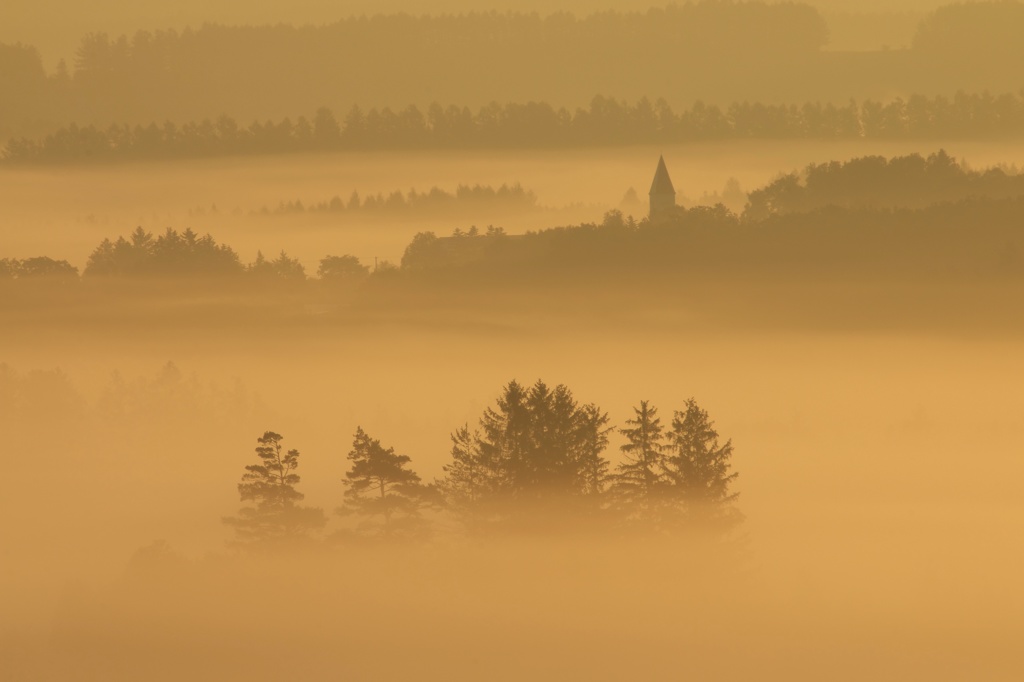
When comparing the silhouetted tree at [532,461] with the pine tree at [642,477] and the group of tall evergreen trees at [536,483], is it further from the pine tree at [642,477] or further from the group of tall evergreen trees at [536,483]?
the pine tree at [642,477]

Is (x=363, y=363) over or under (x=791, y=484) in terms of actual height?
over

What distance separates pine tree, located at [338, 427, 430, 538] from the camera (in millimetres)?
51719

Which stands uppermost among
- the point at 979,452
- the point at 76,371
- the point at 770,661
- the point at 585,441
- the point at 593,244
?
the point at 593,244

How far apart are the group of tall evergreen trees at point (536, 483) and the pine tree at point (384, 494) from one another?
0.02 m

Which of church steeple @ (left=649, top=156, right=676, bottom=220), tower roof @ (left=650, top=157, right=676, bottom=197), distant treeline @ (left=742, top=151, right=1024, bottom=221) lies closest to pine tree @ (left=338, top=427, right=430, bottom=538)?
tower roof @ (left=650, top=157, right=676, bottom=197)

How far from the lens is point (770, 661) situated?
49.7m

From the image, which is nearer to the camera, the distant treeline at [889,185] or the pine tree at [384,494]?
the pine tree at [384,494]

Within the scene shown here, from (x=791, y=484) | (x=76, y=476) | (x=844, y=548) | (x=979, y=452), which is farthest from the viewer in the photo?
(x=979, y=452)

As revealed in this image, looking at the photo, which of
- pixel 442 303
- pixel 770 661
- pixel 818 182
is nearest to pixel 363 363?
pixel 442 303

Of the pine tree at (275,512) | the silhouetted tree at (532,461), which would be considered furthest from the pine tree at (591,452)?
the pine tree at (275,512)

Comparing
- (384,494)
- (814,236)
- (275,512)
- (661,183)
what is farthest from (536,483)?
(814,236)

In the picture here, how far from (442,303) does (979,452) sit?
8856cm

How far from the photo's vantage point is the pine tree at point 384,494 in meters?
51.7

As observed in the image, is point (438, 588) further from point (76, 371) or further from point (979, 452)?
point (76, 371)
